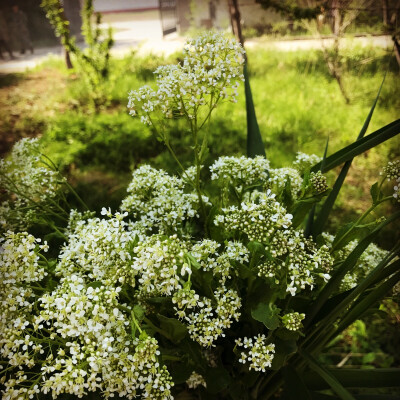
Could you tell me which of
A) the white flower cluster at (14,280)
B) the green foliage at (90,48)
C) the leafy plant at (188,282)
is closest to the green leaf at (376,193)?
the leafy plant at (188,282)

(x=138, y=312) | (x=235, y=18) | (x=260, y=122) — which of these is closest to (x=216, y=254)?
(x=138, y=312)

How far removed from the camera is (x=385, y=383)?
751 mm

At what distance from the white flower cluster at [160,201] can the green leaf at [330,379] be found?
1.20 feet

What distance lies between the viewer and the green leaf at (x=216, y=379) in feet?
2.34

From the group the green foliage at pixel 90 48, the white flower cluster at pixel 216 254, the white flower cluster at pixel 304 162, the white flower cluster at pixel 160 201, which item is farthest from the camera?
the green foliage at pixel 90 48

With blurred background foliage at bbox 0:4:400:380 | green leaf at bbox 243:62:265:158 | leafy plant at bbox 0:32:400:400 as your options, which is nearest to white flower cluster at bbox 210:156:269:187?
leafy plant at bbox 0:32:400:400

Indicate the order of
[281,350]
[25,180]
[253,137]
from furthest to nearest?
1. [253,137]
2. [25,180]
3. [281,350]

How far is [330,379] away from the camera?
72 centimetres

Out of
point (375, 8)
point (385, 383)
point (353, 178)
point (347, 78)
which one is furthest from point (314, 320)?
point (375, 8)

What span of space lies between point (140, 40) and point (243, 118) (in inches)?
18.0

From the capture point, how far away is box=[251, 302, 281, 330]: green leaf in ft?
2.04

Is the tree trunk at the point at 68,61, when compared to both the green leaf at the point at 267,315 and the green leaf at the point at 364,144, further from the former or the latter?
the green leaf at the point at 267,315

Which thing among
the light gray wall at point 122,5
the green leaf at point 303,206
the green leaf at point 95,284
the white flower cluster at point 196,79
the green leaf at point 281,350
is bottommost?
the green leaf at point 281,350

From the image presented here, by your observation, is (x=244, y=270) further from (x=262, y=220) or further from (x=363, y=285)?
(x=363, y=285)
